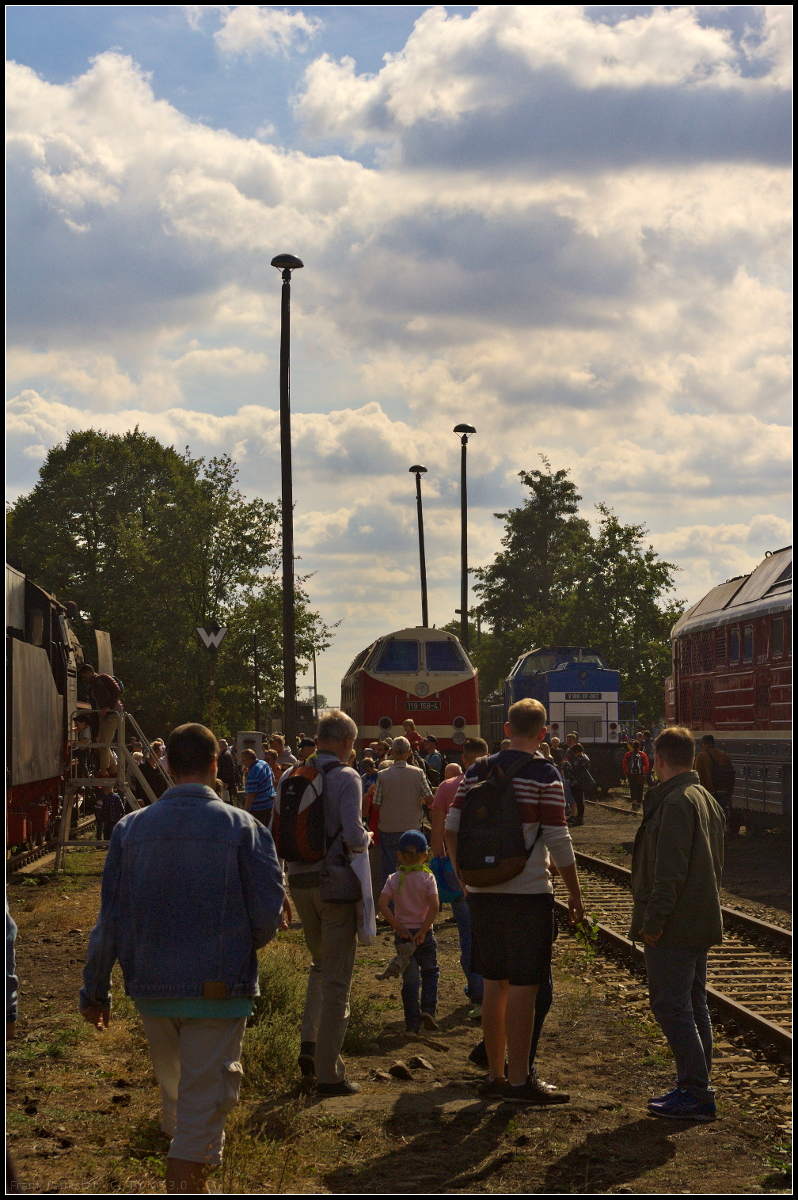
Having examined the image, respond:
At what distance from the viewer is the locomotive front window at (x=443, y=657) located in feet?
88.1

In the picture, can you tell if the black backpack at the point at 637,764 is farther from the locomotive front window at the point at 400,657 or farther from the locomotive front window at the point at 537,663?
the locomotive front window at the point at 537,663

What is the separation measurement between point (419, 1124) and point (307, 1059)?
1022mm

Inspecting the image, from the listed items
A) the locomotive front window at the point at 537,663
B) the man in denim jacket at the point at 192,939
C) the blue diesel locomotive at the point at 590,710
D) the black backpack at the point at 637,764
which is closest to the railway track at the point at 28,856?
the man in denim jacket at the point at 192,939

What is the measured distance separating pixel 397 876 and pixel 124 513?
50656 millimetres

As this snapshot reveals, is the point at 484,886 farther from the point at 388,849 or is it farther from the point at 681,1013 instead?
the point at 388,849

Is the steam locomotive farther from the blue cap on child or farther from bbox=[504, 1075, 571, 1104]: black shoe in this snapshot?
bbox=[504, 1075, 571, 1104]: black shoe

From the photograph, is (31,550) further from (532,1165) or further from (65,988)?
(532,1165)

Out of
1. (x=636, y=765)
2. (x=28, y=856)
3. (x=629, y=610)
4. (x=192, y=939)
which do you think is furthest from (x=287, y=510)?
(x=629, y=610)

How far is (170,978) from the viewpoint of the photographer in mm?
4559

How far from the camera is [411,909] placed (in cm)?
843

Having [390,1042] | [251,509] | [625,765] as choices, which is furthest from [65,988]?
[251,509]

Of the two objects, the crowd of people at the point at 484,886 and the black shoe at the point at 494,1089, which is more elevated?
the crowd of people at the point at 484,886

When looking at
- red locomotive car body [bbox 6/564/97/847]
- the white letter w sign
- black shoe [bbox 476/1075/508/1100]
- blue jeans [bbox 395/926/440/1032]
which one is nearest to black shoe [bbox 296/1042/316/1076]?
black shoe [bbox 476/1075/508/1100]

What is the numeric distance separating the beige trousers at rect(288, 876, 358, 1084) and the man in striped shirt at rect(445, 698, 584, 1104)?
2.39 feet
